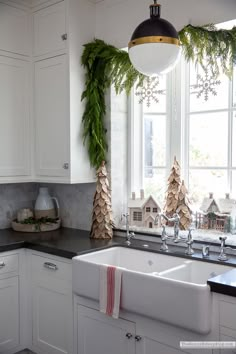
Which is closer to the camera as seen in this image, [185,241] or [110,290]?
[110,290]

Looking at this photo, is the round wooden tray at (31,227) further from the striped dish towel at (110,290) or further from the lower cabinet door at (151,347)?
the lower cabinet door at (151,347)

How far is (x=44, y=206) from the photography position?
345cm

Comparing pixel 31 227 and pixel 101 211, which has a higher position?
pixel 101 211

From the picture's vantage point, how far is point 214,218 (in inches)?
108

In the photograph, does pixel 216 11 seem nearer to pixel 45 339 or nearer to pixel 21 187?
pixel 21 187

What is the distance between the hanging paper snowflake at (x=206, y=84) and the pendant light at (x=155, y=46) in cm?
81

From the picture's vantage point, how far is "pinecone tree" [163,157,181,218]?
2912mm

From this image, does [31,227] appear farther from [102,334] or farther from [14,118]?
[102,334]

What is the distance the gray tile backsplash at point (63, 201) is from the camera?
3291mm

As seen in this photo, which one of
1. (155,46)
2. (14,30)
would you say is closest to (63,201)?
(14,30)

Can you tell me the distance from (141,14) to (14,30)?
3.27 feet

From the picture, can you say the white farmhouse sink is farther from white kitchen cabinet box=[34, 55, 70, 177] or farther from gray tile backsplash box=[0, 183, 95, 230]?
white kitchen cabinet box=[34, 55, 70, 177]

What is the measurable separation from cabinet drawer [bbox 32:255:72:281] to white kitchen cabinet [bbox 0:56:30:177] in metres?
0.73

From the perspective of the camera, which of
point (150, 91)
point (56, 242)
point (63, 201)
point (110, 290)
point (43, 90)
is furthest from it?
point (63, 201)
